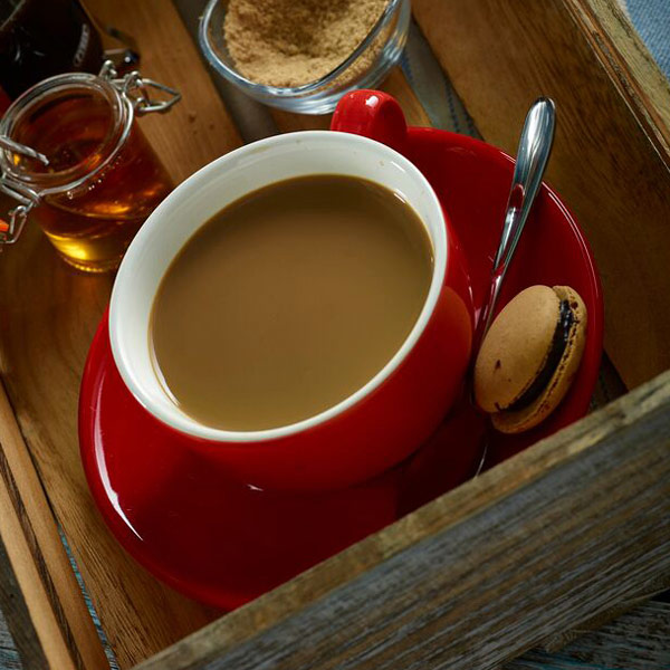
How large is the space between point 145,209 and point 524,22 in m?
0.37

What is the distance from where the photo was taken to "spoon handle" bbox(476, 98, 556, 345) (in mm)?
688

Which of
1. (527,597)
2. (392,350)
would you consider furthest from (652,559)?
(392,350)

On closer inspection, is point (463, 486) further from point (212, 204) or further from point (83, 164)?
point (83, 164)

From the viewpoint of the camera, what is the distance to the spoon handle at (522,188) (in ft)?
2.26

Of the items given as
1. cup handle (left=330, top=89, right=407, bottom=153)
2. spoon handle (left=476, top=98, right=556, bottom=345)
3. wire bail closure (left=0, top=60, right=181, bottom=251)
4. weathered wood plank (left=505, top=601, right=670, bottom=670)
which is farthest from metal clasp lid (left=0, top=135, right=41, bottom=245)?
weathered wood plank (left=505, top=601, right=670, bottom=670)

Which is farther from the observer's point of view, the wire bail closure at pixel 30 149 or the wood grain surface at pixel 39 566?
the wire bail closure at pixel 30 149

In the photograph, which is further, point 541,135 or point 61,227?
point 61,227

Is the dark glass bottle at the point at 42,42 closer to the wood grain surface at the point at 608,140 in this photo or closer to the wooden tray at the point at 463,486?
the wooden tray at the point at 463,486

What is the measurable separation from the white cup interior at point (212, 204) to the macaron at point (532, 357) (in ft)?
A: 0.20

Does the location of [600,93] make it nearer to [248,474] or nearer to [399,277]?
[399,277]

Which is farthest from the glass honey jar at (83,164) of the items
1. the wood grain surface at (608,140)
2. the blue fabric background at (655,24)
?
the blue fabric background at (655,24)

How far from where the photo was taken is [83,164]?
813 millimetres

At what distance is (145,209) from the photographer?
88cm

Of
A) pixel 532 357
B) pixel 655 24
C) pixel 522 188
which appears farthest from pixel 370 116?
pixel 655 24
